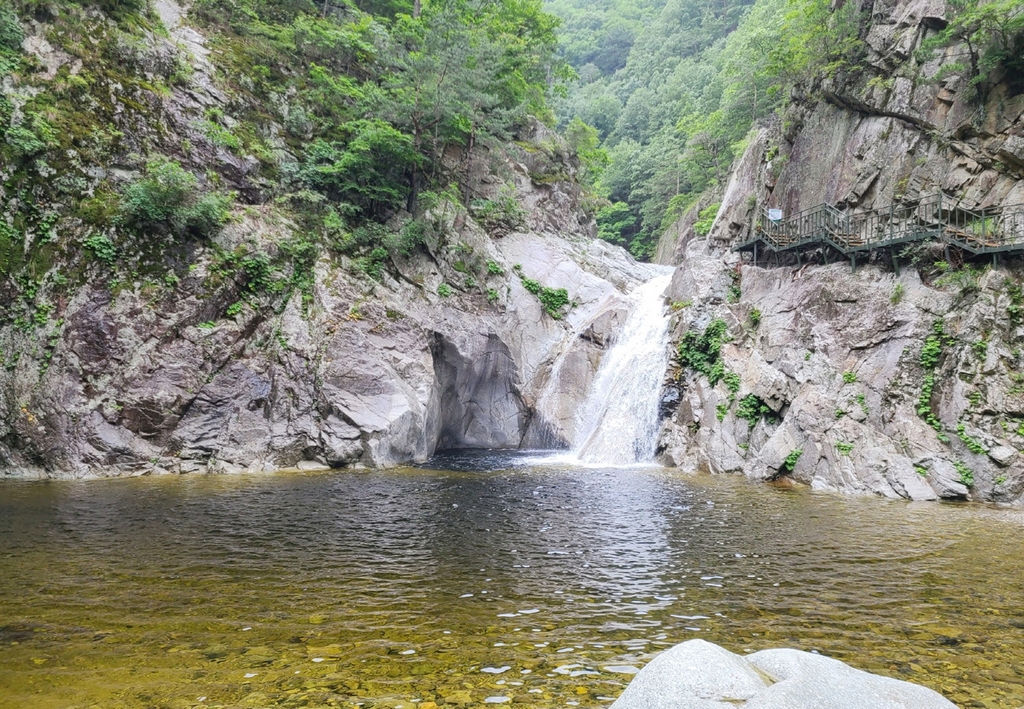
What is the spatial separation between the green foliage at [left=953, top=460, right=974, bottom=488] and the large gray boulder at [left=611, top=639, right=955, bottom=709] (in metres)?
12.1

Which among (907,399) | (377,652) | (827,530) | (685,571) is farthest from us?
(907,399)

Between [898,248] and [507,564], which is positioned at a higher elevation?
[898,248]

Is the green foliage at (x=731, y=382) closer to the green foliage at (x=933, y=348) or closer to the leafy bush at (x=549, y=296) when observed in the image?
the green foliage at (x=933, y=348)

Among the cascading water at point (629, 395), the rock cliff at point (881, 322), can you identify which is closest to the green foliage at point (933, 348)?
the rock cliff at point (881, 322)

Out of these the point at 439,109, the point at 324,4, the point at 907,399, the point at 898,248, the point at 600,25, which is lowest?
the point at 907,399

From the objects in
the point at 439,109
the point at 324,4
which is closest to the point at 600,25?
the point at 324,4

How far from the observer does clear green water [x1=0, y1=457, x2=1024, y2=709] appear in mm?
4762

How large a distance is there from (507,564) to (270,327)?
13851 mm

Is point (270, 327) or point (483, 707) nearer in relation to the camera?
point (483, 707)

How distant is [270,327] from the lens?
61.8ft

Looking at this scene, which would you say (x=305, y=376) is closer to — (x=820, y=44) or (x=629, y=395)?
(x=629, y=395)

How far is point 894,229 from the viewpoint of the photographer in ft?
59.4

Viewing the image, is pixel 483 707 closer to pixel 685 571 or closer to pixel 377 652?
pixel 377 652

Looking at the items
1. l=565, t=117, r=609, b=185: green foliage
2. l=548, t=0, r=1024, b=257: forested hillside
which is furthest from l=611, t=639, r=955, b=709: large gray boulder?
l=565, t=117, r=609, b=185: green foliage
